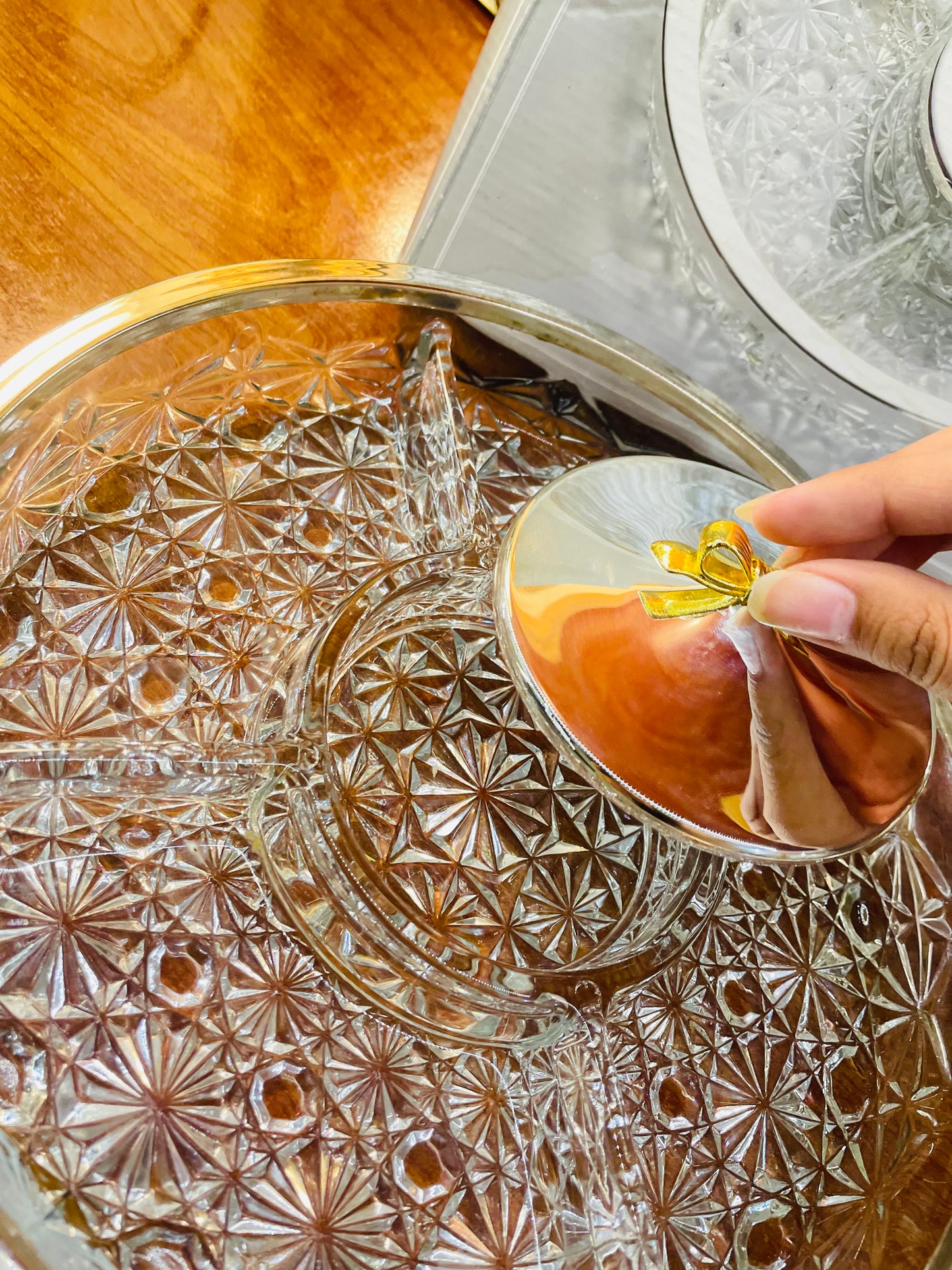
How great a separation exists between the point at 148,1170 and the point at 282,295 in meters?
0.30

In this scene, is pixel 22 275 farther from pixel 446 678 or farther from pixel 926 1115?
pixel 926 1115

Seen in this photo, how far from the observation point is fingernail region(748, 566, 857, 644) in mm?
260

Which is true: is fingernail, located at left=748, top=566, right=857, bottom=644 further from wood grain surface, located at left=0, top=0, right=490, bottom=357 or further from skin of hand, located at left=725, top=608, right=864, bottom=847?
wood grain surface, located at left=0, top=0, right=490, bottom=357

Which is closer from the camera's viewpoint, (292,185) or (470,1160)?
(470,1160)

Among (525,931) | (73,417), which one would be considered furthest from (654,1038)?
(73,417)

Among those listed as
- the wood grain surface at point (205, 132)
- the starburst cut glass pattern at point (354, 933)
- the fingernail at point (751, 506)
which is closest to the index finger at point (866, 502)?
the fingernail at point (751, 506)

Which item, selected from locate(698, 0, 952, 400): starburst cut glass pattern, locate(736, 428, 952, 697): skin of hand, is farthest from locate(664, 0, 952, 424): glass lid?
locate(736, 428, 952, 697): skin of hand

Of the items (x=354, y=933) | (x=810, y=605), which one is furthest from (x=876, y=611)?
(x=354, y=933)

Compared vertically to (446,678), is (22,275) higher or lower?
higher

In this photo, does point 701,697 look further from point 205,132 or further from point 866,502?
point 205,132

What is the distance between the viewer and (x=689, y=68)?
393 mm

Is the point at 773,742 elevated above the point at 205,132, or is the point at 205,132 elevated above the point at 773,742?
the point at 205,132

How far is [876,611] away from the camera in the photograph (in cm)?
26

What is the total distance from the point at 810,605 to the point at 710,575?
0.04 meters
